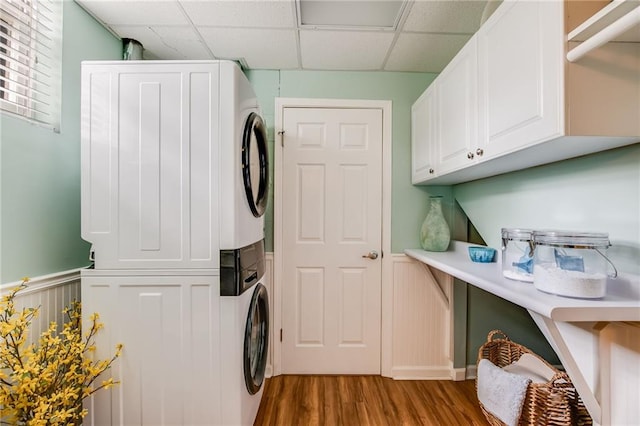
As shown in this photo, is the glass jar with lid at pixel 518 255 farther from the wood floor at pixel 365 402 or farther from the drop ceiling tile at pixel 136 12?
the drop ceiling tile at pixel 136 12

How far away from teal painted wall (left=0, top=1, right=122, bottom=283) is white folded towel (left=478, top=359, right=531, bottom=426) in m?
2.14

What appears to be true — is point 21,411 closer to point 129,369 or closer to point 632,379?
point 129,369

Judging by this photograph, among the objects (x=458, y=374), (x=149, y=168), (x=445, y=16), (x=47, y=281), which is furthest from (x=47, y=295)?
(x=458, y=374)

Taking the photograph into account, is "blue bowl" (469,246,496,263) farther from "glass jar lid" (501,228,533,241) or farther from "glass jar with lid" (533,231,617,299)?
"glass jar with lid" (533,231,617,299)

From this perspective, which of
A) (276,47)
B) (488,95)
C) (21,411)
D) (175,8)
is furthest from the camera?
(276,47)

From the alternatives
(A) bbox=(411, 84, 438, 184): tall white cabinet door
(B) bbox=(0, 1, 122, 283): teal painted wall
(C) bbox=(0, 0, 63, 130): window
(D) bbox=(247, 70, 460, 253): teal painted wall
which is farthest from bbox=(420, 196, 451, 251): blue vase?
(C) bbox=(0, 0, 63, 130): window

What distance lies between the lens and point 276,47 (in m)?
1.98

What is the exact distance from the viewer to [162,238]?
135 cm

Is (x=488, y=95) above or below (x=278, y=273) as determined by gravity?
above

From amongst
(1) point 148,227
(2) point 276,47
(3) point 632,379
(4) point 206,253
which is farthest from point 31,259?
(3) point 632,379

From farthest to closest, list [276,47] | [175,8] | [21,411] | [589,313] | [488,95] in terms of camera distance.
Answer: [276,47], [175,8], [488,95], [21,411], [589,313]

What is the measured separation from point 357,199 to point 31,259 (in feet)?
6.14

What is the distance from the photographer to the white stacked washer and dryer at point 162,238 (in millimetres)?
1337

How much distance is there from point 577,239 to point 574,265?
90 millimetres
